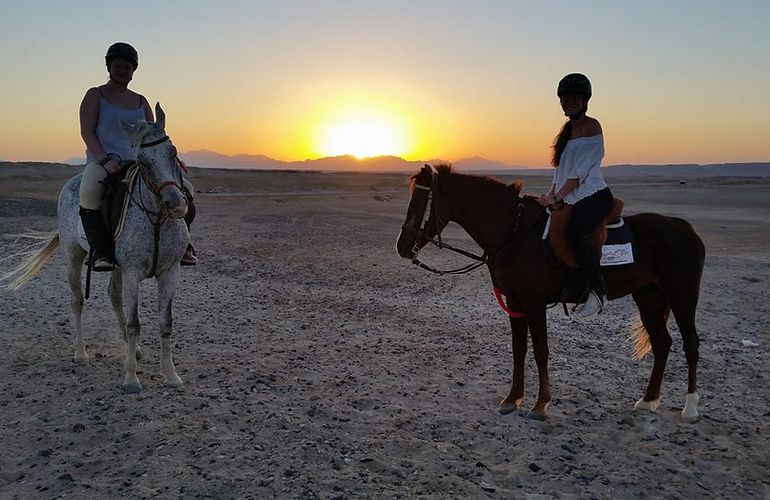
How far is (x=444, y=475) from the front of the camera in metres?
4.36

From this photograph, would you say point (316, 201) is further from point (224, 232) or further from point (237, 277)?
point (237, 277)

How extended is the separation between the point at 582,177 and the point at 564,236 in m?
0.62

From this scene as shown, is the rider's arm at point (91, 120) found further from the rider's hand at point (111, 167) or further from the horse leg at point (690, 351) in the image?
the horse leg at point (690, 351)

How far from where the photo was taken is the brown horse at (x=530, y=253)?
18.0 ft

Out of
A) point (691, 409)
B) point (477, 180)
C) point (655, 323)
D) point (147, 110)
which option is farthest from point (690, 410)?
point (147, 110)

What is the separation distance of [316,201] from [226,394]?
3242cm

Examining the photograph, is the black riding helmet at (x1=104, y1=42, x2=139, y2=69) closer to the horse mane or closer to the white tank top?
the white tank top

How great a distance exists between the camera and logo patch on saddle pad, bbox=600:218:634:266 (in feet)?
17.7

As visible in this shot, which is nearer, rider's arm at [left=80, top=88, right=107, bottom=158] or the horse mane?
the horse mane

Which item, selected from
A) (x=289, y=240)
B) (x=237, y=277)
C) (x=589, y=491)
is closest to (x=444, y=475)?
(x=589, y=491)

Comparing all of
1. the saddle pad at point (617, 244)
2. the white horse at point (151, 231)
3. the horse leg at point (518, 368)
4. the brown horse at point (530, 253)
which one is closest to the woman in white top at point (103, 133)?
the white horse at point (151, 231)

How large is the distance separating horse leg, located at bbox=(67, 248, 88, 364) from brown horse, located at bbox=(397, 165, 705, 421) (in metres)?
4.33

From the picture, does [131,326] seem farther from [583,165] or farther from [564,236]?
[583,165]

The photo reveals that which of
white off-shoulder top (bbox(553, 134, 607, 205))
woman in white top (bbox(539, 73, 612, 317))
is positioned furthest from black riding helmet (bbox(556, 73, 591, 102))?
white off-shoulder top (bbox(553, 134, 607, 205))
